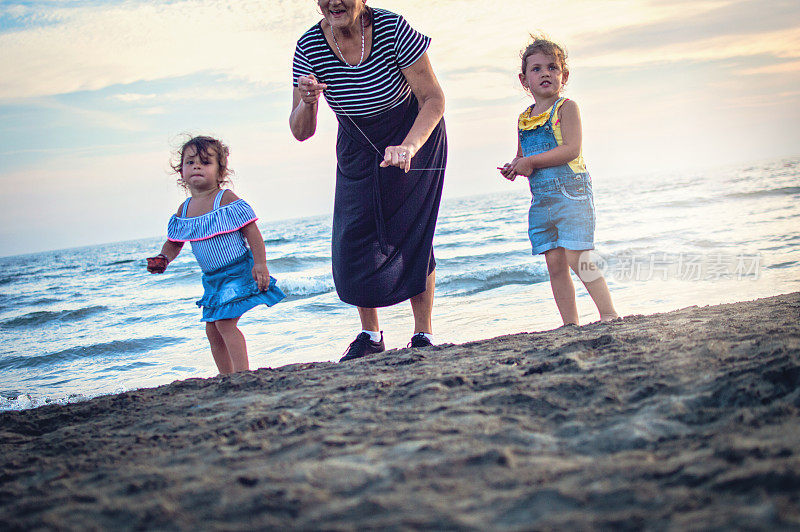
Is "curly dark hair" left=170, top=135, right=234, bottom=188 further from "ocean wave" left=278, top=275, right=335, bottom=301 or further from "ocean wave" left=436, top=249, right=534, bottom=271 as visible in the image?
"ocean wave" left=436, top=249, right=534, bottom=271

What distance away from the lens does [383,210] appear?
3.12m

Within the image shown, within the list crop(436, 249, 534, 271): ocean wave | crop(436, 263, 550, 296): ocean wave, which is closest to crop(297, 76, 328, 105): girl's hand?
crop(436, 263, 550, 296): ocean wave

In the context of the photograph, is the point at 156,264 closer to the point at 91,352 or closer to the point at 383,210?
→ the point at 383,210

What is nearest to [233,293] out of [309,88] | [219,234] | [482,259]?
[219,234]

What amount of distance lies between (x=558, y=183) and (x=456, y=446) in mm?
2192

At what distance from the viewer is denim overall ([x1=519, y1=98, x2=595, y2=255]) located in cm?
321

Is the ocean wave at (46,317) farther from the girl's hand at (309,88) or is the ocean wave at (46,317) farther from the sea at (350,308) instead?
the girl's hand at (309,88)

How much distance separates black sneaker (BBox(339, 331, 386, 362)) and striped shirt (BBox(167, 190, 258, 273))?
801mm

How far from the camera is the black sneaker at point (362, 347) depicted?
320 centimetres

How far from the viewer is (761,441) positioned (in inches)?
49.0

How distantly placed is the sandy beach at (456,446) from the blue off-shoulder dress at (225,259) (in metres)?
0.80

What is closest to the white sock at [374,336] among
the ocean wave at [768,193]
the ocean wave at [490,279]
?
the ocean wave at [490,279]

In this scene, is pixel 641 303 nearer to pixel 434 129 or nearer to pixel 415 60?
pixel 434 129

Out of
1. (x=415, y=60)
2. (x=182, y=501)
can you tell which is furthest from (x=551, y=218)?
(x=182, y=501)
